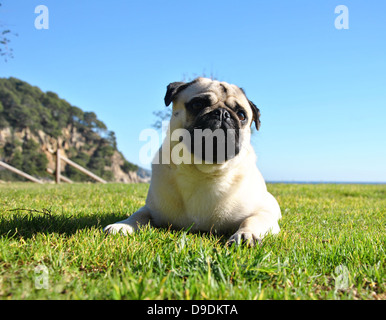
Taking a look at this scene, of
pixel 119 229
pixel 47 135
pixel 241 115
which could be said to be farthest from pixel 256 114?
pixel 47 135

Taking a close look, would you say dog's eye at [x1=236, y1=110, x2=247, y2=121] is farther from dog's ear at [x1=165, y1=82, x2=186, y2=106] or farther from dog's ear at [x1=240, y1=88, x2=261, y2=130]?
dog's ear at [x1=165, y1=82, x2=186, y2=106]

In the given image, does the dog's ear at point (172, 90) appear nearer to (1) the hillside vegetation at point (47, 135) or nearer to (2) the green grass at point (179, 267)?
(2) the green grass at point (179, 267)

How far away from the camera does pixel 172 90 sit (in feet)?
11.3

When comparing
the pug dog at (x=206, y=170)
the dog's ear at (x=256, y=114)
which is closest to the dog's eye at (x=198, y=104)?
the pug dog at (x=206, y=170)

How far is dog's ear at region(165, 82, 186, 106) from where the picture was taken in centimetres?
340

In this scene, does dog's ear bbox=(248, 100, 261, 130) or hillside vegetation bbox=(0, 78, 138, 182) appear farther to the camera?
hillside vegetation bbox=(0, 78, 138, 182)

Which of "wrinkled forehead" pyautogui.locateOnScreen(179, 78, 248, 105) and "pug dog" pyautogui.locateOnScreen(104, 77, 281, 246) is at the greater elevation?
"wrinkled forehead" pyautogui.locateOnScreen(179, 78, 248, 105)

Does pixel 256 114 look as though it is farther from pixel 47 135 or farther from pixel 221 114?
pixel 47 135

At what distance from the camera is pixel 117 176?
9225 cm

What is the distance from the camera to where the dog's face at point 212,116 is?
301 centimetres

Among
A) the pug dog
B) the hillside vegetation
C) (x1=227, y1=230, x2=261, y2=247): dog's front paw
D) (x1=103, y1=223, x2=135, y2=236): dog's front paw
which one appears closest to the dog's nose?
the pug dog
